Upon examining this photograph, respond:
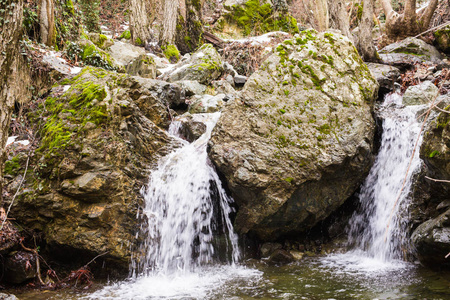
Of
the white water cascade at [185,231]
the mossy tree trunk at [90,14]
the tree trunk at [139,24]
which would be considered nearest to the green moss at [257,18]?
the tree trunk at [139,24]

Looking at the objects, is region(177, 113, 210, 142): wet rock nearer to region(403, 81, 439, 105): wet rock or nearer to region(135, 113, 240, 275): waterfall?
region(135, 113, 240, 275): waterfall

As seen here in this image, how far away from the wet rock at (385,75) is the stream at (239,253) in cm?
194

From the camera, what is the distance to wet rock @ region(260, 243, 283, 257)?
5.15 m

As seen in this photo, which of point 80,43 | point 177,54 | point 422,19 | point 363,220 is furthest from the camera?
point 177,54

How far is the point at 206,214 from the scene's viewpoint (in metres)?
5.29

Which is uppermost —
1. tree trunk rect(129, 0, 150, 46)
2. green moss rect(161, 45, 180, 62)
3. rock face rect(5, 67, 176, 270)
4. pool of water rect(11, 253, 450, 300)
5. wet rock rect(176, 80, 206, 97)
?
tree trunk rect(129, 0, 150, 46)

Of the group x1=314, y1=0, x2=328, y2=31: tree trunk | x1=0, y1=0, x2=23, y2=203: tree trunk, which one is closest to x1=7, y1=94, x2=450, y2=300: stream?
x1=0, y1=0, x2=23, y2=203: tree trunk

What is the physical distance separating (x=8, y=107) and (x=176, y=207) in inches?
112

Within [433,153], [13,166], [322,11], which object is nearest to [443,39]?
[322,11]

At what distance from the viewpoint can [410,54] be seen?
988 cm

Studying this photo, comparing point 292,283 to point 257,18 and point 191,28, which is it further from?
point 257,18

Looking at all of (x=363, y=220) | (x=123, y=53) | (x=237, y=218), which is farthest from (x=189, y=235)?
(x=123, y=53)

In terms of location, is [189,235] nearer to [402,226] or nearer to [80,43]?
[402,226]

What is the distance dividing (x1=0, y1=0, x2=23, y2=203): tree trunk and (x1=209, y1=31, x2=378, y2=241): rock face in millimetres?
2727
